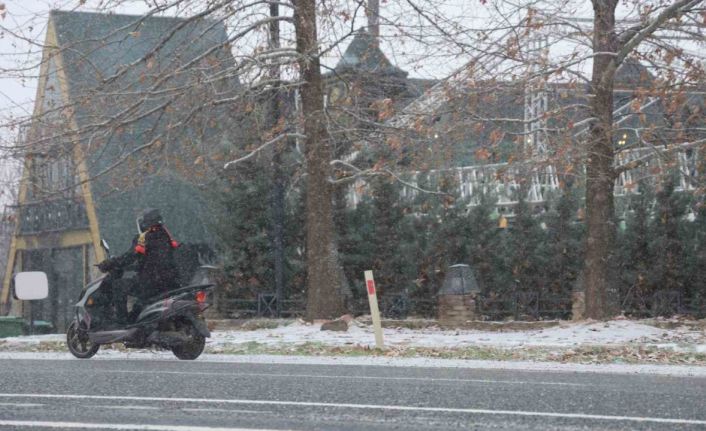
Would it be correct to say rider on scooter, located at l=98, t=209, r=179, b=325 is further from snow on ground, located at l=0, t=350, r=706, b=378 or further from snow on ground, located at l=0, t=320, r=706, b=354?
snow on ground, located at l=0, t=320, r=706, b=354

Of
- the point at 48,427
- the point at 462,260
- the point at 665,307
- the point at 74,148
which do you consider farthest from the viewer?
the point at 462,260

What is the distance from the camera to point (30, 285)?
1681 centimetres

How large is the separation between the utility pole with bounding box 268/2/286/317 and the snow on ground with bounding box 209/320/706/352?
396 centimetres

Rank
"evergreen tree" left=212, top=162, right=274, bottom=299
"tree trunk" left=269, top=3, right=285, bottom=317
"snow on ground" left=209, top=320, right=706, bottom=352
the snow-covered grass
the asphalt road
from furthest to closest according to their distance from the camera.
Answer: "evergreen tree" left=212, top=162, right=274, bottom=299
"tree trunk" left=269, top=3, right=285, bottom=317
"snow on ground" left=209, top=320, right=706, bottom=352
the snow-covered grass
the asphalt road

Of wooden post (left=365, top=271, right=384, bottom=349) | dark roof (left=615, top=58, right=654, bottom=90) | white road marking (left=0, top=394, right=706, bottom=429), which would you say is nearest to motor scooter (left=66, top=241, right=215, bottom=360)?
wooden post (left=365, top=271, right=384, bottom=349)

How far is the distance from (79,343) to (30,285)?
13.0ft

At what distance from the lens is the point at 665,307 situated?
21.9 m

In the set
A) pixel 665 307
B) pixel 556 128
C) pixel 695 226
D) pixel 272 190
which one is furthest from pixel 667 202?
pixel 272 190

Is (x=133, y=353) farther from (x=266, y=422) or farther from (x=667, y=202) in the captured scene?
(x=667, y=202)

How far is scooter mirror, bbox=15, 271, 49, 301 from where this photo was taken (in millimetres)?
16609

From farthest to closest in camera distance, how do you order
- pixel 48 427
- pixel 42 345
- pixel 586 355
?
1. pixel 42 345
2. pixel 586 355
3. pixel 48 427

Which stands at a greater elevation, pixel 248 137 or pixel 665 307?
pixel 248 137

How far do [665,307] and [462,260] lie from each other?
14.5 feet

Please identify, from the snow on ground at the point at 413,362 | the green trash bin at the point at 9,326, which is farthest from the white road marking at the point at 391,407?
the green trash bin at the point at 9,326
